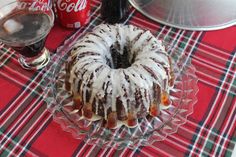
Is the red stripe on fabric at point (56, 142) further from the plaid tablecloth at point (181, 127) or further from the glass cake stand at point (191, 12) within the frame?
the glass cake stand at point (191, 12)

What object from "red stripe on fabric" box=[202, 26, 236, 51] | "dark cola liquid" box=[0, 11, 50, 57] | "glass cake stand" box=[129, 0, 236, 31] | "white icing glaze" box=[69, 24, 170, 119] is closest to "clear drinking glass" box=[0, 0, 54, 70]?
"dark cola liquid" box=[0, 11, 50, 57]

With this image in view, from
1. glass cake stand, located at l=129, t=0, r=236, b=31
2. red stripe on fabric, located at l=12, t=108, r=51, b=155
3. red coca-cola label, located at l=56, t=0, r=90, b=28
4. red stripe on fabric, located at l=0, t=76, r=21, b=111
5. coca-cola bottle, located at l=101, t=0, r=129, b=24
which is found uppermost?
glass cake stand, located at l=129, t=0, r=236, b=31

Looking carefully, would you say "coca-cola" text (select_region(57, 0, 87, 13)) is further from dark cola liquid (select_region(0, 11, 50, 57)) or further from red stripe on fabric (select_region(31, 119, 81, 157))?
red stripe on fabric (select_region(31, 119, 81, 157))

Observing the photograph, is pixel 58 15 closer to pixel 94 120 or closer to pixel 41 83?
pixel 41 83

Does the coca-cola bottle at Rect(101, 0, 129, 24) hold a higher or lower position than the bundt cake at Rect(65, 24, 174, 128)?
higher

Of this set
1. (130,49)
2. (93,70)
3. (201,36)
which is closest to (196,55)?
(201,36)

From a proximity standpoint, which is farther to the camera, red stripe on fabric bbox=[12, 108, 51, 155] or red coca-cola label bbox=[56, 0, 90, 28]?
red coca-cola label bbox=[56, 0, 90, 28]
